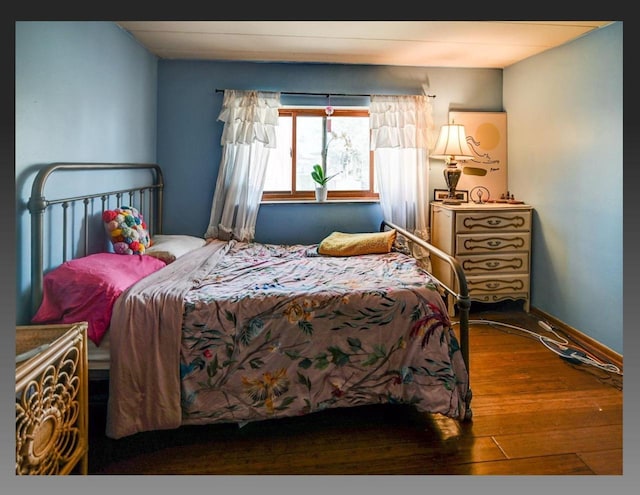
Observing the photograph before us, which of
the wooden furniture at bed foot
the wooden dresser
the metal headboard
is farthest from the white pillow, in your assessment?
the wooden dresser

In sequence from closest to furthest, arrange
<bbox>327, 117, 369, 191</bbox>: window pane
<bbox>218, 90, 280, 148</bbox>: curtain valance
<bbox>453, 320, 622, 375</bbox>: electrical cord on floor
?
<bbox>453, 320, 622, 375</bbox>: electrical cord on floor < <bbox>218, 90, 280, 148</bbox>: curtain valance < <bbox>327, 117, 369, 191</bbox>: window pane

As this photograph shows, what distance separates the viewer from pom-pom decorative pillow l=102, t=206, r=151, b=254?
229 centimetres

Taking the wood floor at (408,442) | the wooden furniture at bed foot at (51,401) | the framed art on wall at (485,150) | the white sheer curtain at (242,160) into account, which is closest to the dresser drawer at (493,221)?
the framed art on wall at (485,150)

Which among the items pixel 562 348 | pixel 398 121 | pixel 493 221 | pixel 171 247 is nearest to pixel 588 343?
pixel 562 348

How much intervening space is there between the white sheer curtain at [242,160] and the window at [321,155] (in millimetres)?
188

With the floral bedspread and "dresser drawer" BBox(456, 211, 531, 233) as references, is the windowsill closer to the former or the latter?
"dresser drawer" BBox(456, 211, 531, 233)

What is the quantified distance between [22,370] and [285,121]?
298 centimetres

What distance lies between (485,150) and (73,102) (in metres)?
3.21

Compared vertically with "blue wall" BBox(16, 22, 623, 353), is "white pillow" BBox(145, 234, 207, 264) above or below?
below

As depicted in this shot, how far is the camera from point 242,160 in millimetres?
3516

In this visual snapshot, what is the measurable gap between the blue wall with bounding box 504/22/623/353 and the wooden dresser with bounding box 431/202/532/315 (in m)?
0.13

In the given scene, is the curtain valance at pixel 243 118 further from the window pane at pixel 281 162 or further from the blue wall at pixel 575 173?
the blue wall at pixel 575 173

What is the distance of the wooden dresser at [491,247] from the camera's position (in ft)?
10.8

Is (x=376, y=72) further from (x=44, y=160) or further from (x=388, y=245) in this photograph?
(x=44, y=160)
